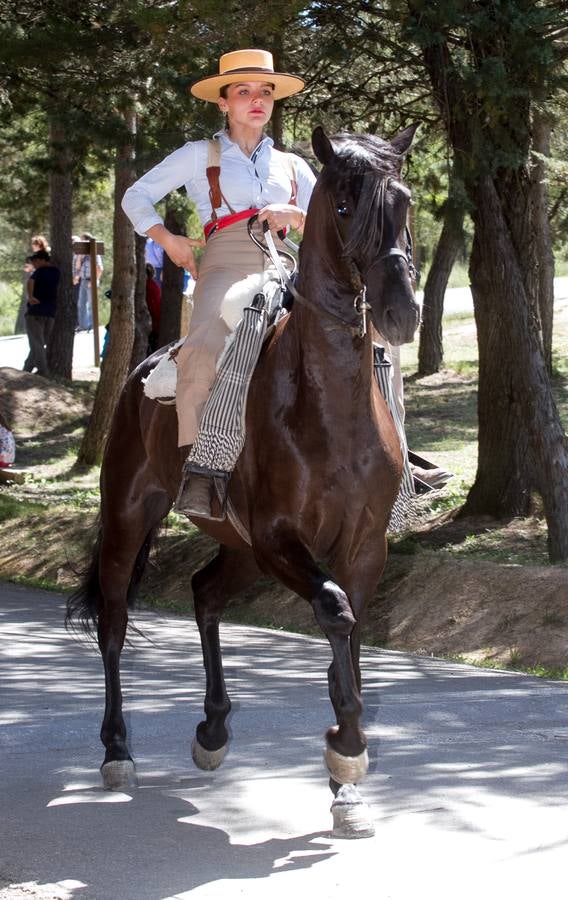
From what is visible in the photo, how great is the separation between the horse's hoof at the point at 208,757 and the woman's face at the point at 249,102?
2.98m

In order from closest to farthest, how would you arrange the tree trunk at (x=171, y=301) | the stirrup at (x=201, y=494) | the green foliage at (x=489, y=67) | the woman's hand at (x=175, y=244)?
the stirrup at (x=201, y=494)
the woman's hand at (x=175, y=244)
the green foliage at (x=489, y=67)
the tree trunk at (x=171, y=301)

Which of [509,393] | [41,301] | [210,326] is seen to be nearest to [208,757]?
[210,326]

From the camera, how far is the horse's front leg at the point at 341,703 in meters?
5.67

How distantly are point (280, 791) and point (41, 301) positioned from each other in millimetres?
20880

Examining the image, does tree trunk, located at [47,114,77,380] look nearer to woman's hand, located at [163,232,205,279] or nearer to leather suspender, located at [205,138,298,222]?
leather suspender, located at [205,138,298,222]

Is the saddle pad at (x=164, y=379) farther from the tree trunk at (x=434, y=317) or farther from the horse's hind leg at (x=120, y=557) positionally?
the tree trunk at (x=434, y=317)

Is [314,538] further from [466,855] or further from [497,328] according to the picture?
[497,328]

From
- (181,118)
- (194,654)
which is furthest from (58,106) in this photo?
(194,654)

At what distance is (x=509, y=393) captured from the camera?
14891 mm

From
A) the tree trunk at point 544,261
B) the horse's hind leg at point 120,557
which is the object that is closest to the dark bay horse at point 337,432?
the horse's hind leg at point 120,557

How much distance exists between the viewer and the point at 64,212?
88.2 ft

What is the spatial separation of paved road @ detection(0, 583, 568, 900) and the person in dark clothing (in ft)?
55.8

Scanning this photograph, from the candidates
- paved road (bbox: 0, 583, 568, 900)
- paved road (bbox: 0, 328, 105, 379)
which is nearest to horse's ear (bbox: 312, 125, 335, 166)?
paved road (bbox: 0, 583, 568, 900)

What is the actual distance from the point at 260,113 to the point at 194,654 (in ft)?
16.6
